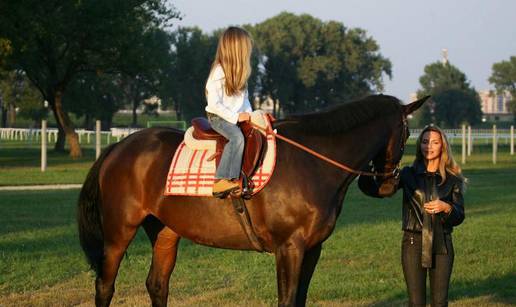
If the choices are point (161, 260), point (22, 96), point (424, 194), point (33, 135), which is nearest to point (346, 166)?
point (424, 194)

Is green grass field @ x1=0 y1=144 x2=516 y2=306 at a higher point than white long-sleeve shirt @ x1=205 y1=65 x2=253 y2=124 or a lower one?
lower

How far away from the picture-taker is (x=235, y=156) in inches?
281

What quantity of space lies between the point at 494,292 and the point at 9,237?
305 inches

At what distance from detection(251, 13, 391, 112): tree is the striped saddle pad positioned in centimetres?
8309

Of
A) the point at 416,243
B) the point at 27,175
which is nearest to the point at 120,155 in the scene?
the point at 416,243

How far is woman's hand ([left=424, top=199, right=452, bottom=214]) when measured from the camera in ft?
23.1

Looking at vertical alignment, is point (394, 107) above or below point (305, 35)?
below

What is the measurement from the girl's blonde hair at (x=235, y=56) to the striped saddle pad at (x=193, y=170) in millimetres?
544

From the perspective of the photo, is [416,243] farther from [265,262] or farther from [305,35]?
[305,35]

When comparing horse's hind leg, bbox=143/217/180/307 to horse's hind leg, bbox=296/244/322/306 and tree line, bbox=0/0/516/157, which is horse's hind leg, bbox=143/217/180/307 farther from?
tree line, bbox=0/0/516/157

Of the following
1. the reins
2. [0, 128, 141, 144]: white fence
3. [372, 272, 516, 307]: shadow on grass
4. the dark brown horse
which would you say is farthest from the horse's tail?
[0, 128, 141, 144]: white fence

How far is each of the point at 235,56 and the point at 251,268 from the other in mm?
4478

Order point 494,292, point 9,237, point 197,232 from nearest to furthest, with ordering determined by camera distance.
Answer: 1. point 197,232
2. point 494,292
3. point 9,237

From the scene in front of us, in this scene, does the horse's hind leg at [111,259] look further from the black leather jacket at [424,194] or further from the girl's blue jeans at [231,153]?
the black leather jacket at [424,194]
